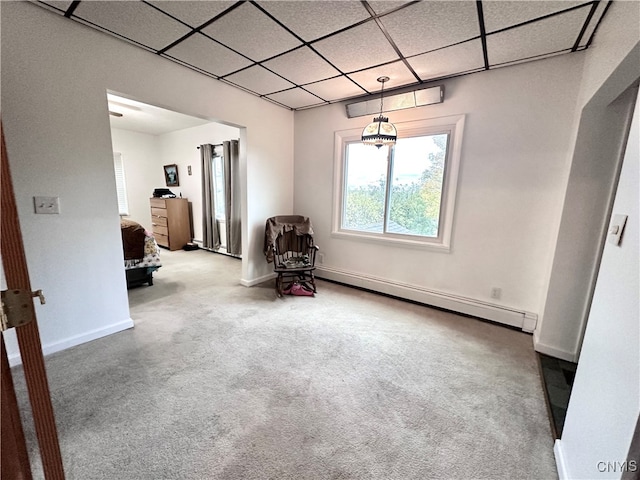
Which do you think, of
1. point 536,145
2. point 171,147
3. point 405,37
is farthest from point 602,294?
point 171,147

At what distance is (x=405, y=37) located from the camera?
1984 mm

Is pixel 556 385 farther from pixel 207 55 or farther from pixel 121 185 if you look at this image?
pixel 121 185

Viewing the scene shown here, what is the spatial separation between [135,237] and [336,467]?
130 inches

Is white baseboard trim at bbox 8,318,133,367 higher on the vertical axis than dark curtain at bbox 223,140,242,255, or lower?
lower

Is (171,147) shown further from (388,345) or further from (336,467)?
(336,467)

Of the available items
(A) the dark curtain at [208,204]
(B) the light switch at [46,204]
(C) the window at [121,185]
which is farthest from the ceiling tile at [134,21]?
(C) the window at [121,185]

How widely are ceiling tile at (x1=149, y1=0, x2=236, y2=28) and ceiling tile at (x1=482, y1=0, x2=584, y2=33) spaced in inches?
64.2

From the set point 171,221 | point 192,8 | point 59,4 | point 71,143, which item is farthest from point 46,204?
point 171,221

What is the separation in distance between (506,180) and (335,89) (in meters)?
2.00

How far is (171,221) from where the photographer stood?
18.1ft

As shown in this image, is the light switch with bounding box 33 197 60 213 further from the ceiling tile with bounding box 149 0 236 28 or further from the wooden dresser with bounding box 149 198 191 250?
the wooden dresser with bounding box 149 198 191 250

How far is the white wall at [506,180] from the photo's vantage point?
2.28 meters

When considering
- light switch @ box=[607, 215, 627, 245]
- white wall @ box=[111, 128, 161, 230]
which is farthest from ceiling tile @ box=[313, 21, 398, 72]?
white wall @ box=[111, 128, 161, 230]

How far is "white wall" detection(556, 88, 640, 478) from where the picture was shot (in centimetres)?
85
